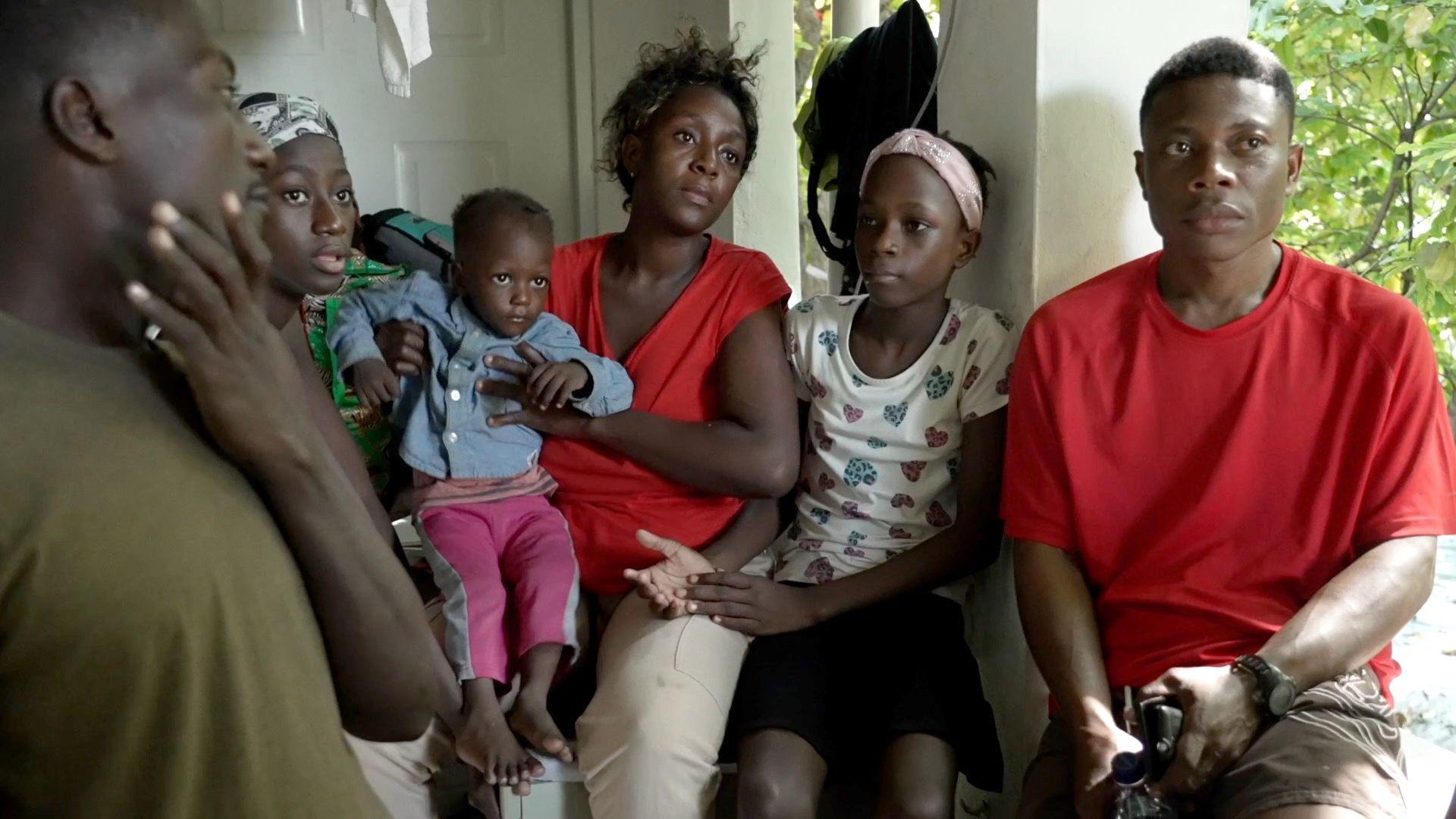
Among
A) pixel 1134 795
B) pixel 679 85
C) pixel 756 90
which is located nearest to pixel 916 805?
pixel 1134 795

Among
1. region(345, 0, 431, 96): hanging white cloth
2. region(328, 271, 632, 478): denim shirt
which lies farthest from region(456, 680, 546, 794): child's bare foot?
region(345, 0, 431, 96): hanging white cloth

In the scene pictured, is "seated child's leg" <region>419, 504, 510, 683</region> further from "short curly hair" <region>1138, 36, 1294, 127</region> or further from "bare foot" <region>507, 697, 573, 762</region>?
"short curly hair" <region>1138, 36, 1294, 127</region>

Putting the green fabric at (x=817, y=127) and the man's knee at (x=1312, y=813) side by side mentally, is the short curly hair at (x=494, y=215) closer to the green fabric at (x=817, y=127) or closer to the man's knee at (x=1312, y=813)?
the green fabric at (x=817, y=127)

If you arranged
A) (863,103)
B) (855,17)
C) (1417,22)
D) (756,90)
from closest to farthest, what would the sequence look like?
1. (1417,22)
2. (863,103)
3. (855,17)
4. (756,90)

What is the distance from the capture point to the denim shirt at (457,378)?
6.75 ft

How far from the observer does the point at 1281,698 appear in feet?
4.83

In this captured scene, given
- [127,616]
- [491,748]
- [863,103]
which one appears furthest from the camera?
[863,103]

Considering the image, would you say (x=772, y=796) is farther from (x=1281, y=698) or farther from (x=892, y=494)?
(x=1281, y=698)

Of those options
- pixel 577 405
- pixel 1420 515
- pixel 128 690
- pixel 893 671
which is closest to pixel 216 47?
pixel 128 690

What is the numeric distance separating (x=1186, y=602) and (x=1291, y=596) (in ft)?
0.45

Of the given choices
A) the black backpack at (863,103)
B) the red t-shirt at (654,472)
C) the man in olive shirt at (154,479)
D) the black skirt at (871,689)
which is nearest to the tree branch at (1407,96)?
the black backpack at (863,103)

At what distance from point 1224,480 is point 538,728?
42.1 inches

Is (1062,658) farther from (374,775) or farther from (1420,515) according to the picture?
(374,775)

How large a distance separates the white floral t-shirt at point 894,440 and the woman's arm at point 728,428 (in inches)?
3.1
